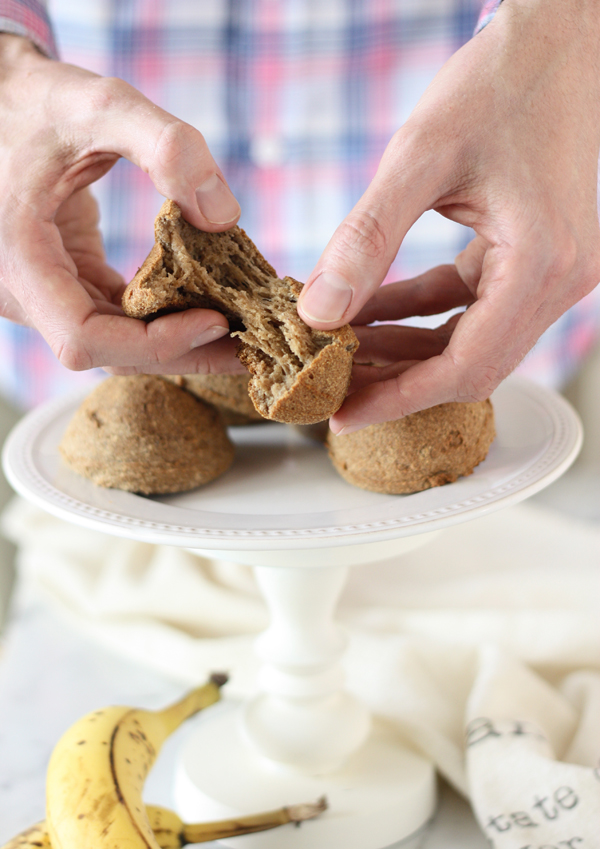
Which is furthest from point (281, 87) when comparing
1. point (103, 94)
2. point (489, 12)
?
point (103, 94)

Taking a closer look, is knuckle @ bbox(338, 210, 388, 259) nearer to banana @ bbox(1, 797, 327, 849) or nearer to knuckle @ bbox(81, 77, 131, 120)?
knuckle @ bbox(81, 77, 131, 120)

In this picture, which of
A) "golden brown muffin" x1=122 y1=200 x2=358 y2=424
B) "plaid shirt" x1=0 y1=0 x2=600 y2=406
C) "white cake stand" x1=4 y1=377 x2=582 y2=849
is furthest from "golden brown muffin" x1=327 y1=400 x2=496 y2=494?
"plaid shirt" x1=0 y1=0 x2=600 y2=406

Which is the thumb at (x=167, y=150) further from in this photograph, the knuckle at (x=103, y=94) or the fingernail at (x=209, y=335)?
the fingernail at (x=209, y=335)

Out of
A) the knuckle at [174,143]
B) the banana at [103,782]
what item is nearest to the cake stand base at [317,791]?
the banana at [103,782]

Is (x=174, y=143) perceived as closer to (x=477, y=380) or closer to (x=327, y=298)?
(x=327, y=298)

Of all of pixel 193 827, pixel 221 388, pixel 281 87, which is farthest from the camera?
pixel 281 87

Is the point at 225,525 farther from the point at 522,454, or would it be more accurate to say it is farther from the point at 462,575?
the point at 462,575

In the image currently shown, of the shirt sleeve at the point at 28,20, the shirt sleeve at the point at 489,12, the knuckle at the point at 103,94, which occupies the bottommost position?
the knuckle at the point at 103,94

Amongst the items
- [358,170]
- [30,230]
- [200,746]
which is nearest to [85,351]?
[30,230]
